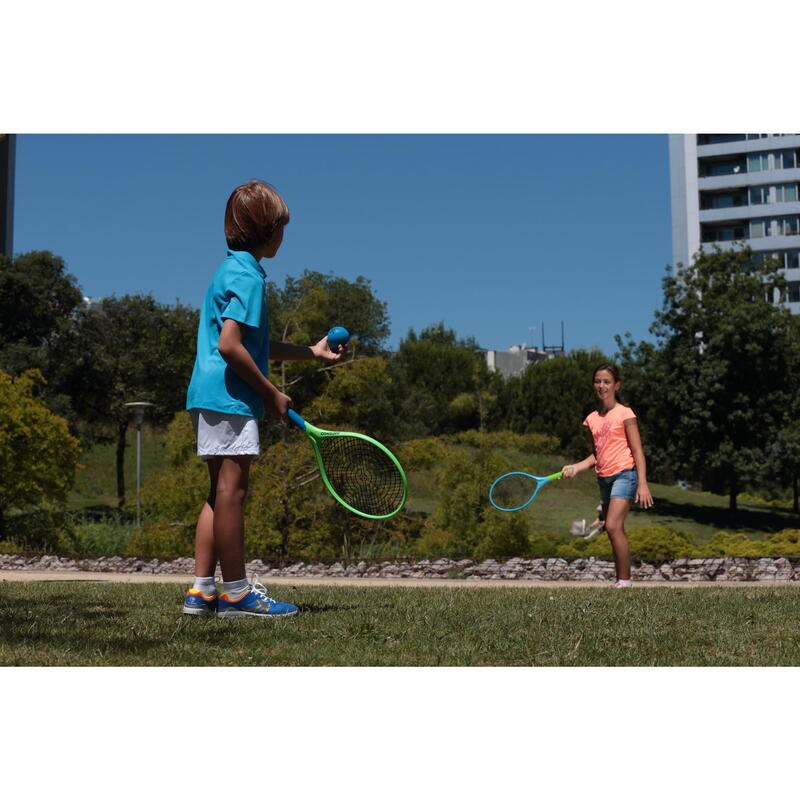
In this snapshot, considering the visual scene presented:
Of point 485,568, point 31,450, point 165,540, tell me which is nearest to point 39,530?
point 31,450

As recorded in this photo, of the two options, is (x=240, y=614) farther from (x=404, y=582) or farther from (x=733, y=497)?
(x=733, y=497)

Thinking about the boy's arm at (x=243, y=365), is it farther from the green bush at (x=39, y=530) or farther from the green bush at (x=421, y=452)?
the green bush at (x=39, y=530)

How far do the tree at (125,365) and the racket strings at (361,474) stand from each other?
23.6 meters

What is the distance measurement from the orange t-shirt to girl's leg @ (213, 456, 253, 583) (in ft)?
12.4

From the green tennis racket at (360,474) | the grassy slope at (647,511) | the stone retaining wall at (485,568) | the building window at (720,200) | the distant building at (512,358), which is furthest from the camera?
the distant building at (512,358)

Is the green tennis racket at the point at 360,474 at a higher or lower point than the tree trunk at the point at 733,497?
higher

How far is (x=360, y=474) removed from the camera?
16.3 ft

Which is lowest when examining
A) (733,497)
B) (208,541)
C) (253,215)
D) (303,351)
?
(733,497)

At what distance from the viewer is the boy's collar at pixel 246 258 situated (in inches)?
189

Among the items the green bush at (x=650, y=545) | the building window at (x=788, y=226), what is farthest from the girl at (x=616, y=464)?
the building window at (x=788, y=226)

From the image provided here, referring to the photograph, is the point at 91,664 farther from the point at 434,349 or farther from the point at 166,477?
the point at 434,349

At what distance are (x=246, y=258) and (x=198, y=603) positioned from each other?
1.83 metres

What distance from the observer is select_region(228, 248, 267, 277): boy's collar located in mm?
4793

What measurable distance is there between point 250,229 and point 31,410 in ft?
31.8
